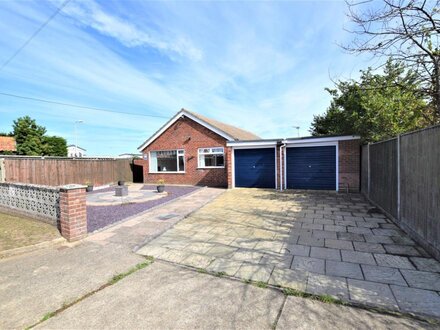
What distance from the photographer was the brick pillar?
15.6ft

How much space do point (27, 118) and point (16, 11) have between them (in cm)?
2261

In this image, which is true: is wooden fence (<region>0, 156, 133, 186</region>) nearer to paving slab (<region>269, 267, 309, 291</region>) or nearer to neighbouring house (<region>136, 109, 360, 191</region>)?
neighbouring house (<region>136, 109, 360, 191</region>)

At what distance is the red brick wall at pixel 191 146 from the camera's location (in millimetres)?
14156

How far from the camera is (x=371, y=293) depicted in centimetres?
276

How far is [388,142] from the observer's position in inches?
239

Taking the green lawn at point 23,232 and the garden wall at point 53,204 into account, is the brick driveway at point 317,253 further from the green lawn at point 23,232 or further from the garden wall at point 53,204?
the green lawn at point 23,232

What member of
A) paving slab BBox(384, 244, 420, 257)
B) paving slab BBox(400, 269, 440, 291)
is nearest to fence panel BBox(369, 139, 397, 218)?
paving slab BBox(384, 244, 420, 257)

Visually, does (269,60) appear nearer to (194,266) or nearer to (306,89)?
(306,89)

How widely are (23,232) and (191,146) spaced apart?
10474 mm

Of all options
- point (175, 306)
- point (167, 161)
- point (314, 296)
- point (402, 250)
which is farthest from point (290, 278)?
point (167, 161)

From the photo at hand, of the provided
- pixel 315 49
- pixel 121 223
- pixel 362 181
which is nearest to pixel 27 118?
pixel 121 223

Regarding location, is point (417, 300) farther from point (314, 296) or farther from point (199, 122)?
point (199, 122)

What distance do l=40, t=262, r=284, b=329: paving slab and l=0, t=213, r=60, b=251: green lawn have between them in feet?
9.07

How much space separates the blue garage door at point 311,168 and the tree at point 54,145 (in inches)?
1002
